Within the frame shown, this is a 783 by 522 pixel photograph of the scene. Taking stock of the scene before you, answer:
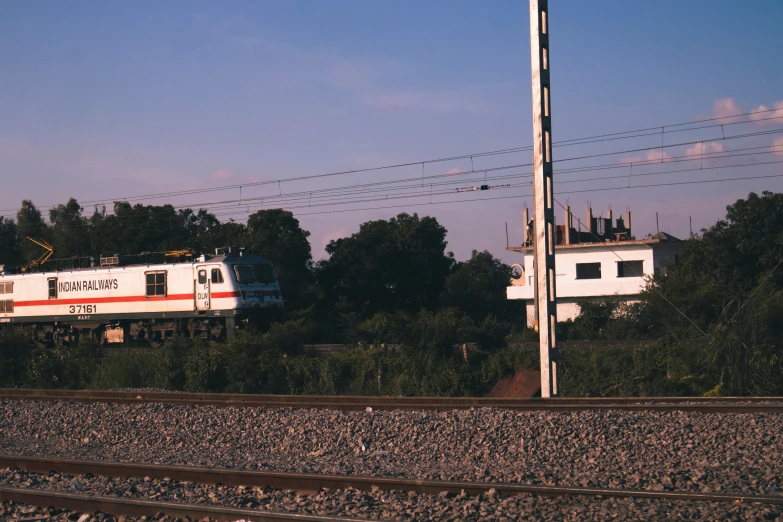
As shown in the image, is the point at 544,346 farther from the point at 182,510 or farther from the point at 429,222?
the point at 429,222

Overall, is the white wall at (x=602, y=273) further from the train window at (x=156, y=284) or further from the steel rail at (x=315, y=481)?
the steel rail at (x=315, y=481)

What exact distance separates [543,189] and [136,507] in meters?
9.08

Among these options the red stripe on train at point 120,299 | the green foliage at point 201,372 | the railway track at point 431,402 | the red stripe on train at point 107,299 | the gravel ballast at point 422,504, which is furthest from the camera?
the red stripe on train at point 107,299

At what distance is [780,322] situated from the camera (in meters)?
18.2

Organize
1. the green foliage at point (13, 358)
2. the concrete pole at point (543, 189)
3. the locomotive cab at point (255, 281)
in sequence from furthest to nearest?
the locomotive cab at point (255, 281), the green foliage at point (13, 358), the concrete pole at point (543, 189)

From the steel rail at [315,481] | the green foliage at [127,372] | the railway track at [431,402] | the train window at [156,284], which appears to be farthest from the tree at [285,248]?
the steel rail at [315,481]

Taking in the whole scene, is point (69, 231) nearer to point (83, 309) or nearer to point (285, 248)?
point (285, 248)

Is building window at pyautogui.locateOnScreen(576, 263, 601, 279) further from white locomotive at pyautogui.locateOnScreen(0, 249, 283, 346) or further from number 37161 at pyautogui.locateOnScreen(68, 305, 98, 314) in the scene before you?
number 37161 at pyautogui.locateOnScreen(68, 305, 98, 314)

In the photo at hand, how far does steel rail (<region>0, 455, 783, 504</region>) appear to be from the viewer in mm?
6555

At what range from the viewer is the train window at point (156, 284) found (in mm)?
26422

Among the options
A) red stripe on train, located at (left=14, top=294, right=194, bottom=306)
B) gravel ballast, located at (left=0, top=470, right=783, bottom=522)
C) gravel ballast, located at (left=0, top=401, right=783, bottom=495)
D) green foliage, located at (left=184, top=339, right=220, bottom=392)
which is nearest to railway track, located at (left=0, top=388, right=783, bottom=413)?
gravel ballast, located at (left=0, top=401, right=783, bottom=495)

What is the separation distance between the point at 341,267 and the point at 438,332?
28.1 m

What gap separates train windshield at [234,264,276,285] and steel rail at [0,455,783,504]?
53.7 ft

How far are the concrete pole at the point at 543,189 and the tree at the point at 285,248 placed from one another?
27958mm
